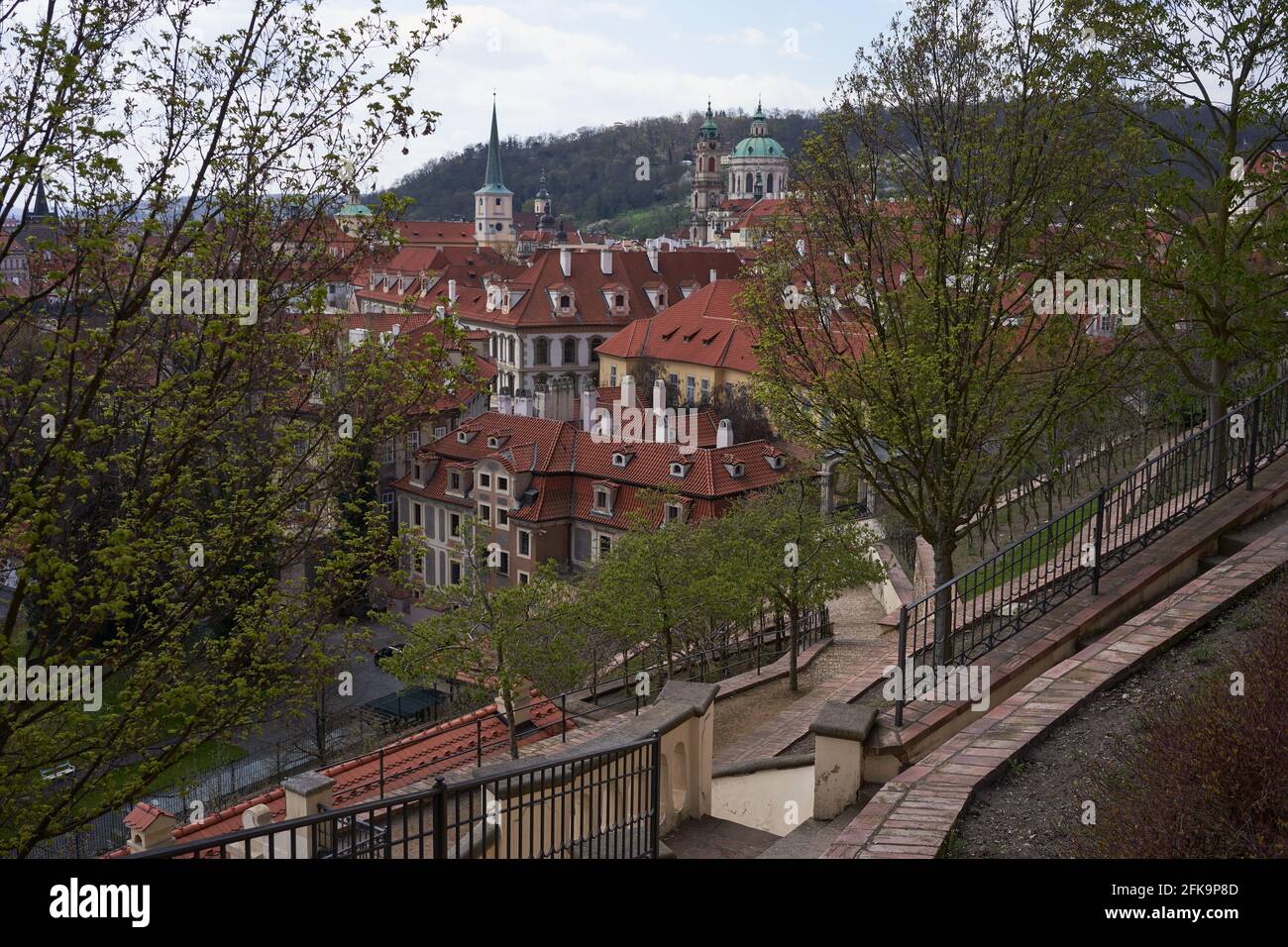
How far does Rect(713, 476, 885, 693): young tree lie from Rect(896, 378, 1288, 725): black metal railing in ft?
23.0

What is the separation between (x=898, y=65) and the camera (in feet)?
41.4

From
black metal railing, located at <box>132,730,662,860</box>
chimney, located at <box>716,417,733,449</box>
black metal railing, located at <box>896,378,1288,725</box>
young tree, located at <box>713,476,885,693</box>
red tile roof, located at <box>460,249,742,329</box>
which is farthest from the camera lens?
red tile roof, located at <box>460,249,742,329</box>

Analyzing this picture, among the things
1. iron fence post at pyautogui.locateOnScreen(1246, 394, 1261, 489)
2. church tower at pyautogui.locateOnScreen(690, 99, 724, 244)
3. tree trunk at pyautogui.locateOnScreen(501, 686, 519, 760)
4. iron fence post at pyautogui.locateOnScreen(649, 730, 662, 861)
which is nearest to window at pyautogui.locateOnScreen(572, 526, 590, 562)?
tree trunk at pyautogui.locateOnScreen(501, 686, 519, 760)

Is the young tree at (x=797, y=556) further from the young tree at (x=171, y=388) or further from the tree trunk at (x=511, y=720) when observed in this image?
the young tree at (x=171, y=388)

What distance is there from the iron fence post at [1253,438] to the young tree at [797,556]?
763 cm

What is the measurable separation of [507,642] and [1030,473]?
42.7ft

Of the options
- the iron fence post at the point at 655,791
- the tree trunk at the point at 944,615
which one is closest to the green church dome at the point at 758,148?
the tree trunk at the point at 944,615

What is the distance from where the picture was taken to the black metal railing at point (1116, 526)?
10.7 meters

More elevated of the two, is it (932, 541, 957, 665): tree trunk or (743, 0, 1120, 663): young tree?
(743, 0, 1120, 663): young tree

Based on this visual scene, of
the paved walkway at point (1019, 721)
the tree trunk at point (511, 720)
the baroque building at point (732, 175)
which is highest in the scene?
Answer: the baroque building at point (732, 175)

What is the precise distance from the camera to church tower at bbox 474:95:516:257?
134625mm

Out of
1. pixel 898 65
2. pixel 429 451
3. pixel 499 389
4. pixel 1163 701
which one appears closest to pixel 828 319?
pixel 898 65

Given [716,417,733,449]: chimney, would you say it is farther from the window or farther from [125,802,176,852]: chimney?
[125,802,176,852]: chimney
